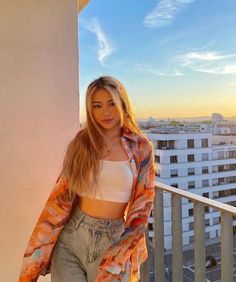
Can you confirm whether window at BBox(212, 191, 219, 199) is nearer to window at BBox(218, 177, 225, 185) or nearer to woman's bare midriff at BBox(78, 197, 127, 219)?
window at BBox(218, 177, 225, 185)

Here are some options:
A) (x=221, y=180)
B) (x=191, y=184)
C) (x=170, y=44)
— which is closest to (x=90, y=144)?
(x=191, y=184)

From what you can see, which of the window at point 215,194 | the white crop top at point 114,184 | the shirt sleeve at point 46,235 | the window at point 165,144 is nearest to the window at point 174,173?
the window at point 165,144

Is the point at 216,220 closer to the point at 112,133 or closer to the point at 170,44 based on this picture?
the point at 112,133

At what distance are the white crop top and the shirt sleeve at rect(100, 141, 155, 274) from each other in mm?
42

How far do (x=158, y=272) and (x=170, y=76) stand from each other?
2.93 metres

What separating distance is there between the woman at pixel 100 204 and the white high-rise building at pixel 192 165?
0.27 meters

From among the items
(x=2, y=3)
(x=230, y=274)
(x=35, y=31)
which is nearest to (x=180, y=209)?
(x=230, y=274)

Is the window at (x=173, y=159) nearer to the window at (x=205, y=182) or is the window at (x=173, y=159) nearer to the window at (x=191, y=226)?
the window at (x=205, y=182)

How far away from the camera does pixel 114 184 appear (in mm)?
1219

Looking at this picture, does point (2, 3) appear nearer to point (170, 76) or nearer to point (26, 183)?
point (26, 183)

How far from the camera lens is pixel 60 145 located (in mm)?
1823

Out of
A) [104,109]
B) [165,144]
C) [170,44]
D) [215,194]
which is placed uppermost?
[170,44]

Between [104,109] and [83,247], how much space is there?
56 cm

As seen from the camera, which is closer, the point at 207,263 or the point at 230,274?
the point at 230,274
